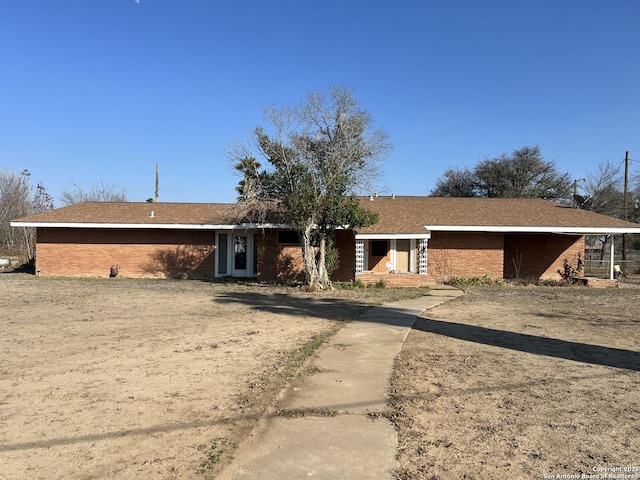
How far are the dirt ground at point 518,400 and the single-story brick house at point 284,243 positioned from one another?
9.89 m

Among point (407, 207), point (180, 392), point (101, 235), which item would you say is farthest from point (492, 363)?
point (101, 235)

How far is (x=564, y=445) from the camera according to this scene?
4.07 m

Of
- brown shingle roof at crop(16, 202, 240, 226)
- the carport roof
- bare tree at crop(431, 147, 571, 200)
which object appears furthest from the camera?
bare tree at crop(431, 147, 571, 200)

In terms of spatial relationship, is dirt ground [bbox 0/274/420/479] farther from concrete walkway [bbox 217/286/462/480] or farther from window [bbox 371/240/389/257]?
window [bbox 371/240/389/257]

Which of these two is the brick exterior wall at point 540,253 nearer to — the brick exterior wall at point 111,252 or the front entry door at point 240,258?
the front entry door at point 240,258

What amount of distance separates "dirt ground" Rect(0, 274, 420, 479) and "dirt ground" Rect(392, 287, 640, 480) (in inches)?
67.3

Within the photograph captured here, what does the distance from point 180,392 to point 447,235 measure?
1742 cm

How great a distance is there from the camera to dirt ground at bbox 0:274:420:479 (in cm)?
376

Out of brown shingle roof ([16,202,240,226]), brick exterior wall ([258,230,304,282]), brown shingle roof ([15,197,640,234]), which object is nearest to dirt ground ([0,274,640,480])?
brick exterior wall ([258,230,304,282])

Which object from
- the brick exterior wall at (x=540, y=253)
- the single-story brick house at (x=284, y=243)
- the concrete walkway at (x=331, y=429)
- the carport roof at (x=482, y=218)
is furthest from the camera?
the brick exterior wall at (x=540, y=253)

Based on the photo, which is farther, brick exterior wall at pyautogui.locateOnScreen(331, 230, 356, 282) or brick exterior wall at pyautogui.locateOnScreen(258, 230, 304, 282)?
brick exterior wall at pyautogui.locateOnScreen(258, 230, 304, 282)

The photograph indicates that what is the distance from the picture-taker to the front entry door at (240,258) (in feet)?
71.2

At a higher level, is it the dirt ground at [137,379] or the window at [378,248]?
the window at [378,248]

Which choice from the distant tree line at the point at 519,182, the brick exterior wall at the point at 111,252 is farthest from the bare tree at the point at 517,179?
the brick exterior wall at the point at 111,252
